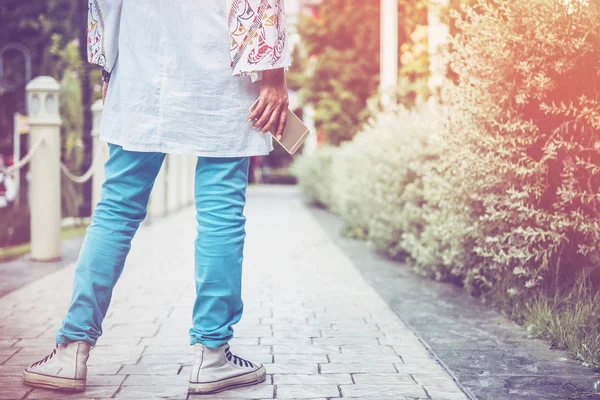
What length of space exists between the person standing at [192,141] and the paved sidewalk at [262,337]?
20 cm

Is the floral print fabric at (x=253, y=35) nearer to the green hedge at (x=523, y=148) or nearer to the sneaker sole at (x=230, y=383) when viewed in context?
the sneaker sole at (x=230, y=383)

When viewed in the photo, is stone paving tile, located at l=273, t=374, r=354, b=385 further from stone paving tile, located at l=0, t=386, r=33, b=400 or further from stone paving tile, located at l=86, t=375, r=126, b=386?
stone paving tile, located at l=0, t=386, r=33, b=400

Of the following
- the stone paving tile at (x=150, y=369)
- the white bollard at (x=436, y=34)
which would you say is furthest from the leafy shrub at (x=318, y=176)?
the stone paving tile at (x=150, y=369)

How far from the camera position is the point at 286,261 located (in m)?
6.46

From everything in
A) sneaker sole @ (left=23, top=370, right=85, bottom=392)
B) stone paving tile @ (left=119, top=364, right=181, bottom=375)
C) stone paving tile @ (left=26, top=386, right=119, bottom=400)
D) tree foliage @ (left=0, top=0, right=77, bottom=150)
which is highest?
tree foliage @ (left=0, top=0, right=77, bottom=150)

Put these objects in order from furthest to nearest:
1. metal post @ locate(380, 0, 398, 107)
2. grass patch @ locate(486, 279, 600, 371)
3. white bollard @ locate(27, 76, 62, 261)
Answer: metal post @ locate(380, 0, 398, 107) → white bollard @ locate(27, 76, 62, 261) → grass patch @ locate(486, 279, 600, 371)

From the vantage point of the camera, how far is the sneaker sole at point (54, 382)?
2643 millimetres

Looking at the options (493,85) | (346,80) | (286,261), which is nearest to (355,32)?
(346,80)

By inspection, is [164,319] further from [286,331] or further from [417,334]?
[417,334]

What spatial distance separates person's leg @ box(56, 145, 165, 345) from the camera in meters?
2.66

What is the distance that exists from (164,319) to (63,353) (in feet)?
4.45

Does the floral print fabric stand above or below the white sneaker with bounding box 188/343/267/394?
above

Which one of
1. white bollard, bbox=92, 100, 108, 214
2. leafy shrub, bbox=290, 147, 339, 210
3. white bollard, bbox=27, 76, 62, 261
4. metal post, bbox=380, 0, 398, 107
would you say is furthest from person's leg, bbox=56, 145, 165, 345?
leafy shrub, bbox=290, 147, 339, 210

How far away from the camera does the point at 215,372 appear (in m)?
2.72
